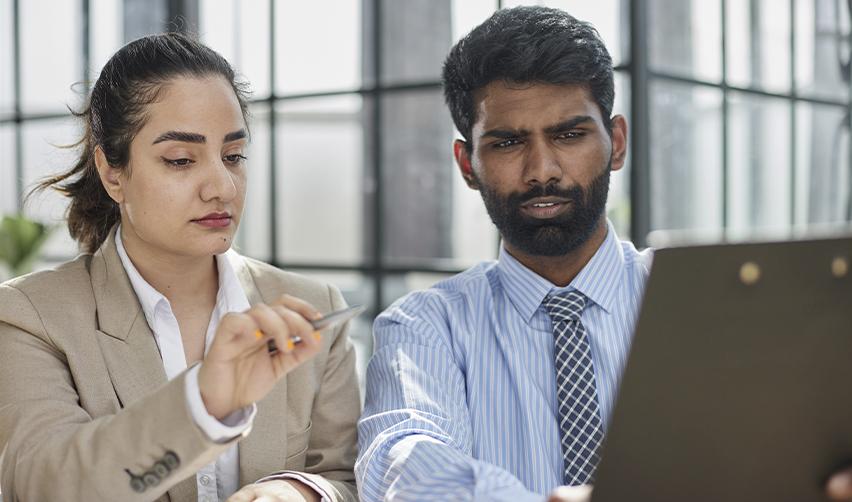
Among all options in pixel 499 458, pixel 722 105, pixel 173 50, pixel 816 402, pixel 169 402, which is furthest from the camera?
pixel 722 105

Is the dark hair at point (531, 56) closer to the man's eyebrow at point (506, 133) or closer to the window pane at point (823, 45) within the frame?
the man's eyebrow at point (506, 133)

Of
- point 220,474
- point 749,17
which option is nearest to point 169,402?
point 220,474

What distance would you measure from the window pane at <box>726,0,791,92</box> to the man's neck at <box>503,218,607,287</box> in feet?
6.79

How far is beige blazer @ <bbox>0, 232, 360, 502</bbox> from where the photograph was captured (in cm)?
120

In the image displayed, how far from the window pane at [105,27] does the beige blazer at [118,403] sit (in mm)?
3644

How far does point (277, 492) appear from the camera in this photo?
1436mm

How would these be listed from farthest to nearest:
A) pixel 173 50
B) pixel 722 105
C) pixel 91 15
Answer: pixel 91 15 < pixel 722 105 < pixel 173 50

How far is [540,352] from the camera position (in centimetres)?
156

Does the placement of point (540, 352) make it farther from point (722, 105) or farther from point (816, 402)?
point (722, 105)

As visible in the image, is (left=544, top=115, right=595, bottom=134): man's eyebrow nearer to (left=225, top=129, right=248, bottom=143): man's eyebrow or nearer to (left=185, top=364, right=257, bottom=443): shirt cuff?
(left=225, top=129, right=248, bottom=143): man's eyebrow

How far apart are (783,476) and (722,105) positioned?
283cm

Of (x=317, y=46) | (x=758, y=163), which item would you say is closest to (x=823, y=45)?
(x=758, y=163)

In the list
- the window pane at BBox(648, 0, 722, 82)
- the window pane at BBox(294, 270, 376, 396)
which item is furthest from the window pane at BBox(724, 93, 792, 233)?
the window pane at BBox(294, 270, 376, 396)

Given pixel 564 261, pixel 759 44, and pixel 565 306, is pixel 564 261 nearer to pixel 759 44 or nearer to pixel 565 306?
pixel 565 306
